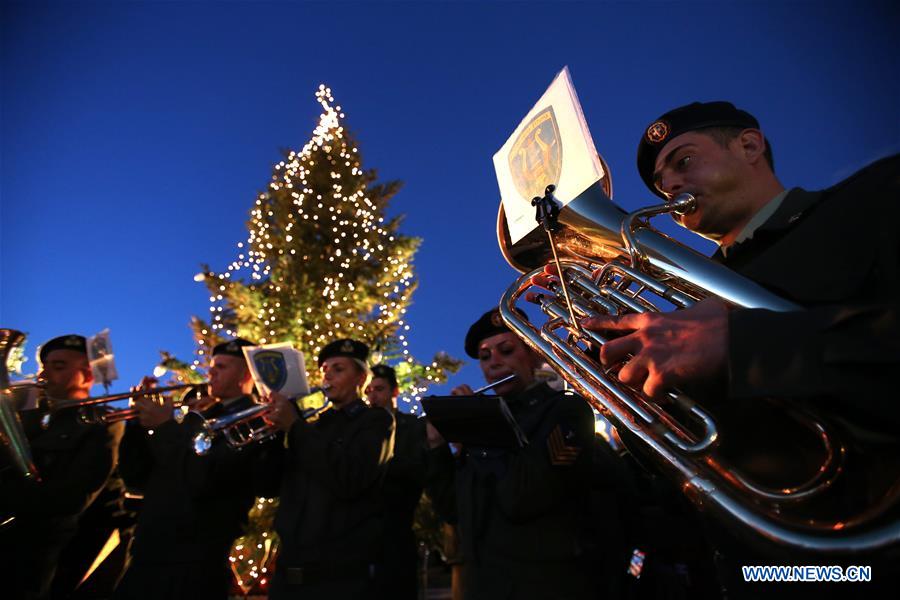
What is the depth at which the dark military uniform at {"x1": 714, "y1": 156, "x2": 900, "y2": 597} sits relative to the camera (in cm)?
86

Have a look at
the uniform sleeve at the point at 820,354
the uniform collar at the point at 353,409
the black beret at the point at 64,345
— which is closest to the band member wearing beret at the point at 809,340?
the uniform sleeve at the point at 820,354

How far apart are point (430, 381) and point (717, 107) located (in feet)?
27.0

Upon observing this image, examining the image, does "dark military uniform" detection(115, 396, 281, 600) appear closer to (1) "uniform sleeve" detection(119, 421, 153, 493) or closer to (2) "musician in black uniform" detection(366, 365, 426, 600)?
(1) "uniform sleeve" detection(119, 421, 153, 493)

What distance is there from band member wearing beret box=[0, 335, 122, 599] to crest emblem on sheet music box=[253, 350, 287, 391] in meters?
1.33

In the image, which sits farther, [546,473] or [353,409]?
[353,409]

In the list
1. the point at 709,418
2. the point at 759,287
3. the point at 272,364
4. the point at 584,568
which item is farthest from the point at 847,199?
the point at 272,364

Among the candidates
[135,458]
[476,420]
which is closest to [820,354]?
[476,420]

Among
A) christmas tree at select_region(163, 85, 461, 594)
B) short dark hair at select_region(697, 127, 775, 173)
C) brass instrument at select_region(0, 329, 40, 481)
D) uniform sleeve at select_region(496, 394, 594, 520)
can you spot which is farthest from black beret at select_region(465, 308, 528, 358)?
christmas tree at select_region(163, 85, 461, 594)

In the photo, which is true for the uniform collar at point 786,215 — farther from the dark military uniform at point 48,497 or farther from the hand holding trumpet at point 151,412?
the dark military uniform at point 48,497

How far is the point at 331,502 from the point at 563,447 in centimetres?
191

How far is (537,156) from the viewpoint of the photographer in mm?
1708

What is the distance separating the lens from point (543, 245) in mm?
2146

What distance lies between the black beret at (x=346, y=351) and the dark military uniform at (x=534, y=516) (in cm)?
194

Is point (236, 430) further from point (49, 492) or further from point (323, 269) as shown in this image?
point (323, 269)
